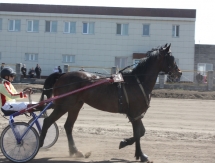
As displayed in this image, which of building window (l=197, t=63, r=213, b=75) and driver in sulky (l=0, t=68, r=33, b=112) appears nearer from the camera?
driver in sulky (l=0, t=68, r=33, b=112)

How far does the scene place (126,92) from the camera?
766cm

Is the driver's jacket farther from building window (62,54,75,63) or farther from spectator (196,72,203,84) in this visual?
building window (62,54,75,63)

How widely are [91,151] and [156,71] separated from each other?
2.06 m

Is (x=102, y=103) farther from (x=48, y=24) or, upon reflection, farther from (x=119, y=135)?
(x=48, y=24)

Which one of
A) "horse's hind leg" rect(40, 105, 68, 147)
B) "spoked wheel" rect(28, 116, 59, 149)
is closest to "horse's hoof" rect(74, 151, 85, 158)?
"horse's hind leg" rect(40, 105, 68, 147)

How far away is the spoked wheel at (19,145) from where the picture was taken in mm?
7203

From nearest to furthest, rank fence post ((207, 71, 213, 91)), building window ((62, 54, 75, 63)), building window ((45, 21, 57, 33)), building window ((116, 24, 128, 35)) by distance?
1. fence post ((207, 71, 213, 91))
2. building window ((116, 24, 128, 35))
3. building window ((62, 54, 75, 63))
4. building window ((45, 21, 57, 33))

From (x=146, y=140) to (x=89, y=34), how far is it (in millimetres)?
27484

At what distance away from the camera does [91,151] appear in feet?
26.9

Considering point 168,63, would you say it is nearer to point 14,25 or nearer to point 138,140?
point 138,140

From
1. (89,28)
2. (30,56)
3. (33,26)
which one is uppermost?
(33,26)

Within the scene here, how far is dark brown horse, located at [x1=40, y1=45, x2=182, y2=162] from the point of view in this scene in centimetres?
763

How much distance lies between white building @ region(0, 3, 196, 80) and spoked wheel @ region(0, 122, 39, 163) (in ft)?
93.0

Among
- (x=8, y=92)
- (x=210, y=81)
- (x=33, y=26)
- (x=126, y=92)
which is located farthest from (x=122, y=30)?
(x=8, y=92)
